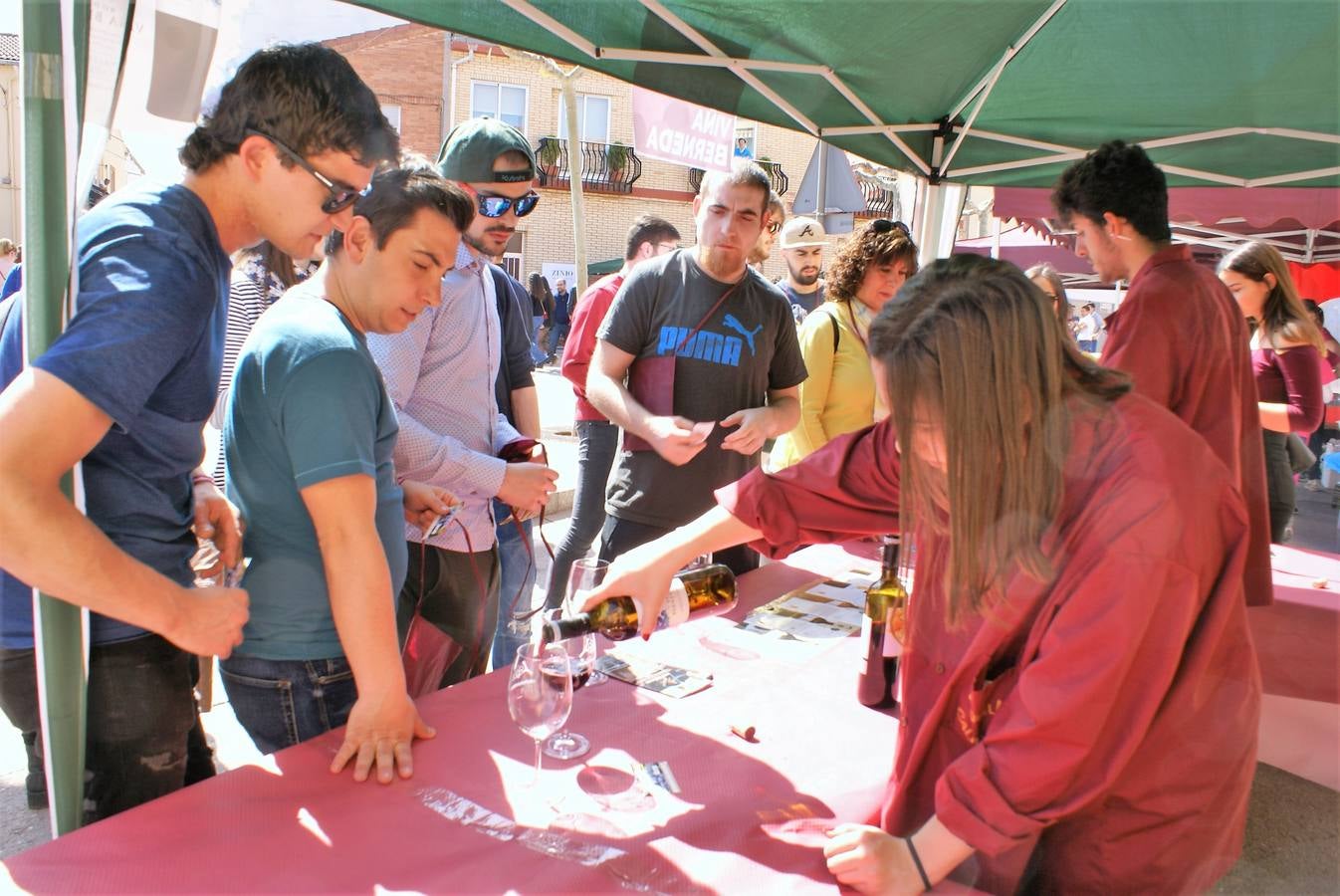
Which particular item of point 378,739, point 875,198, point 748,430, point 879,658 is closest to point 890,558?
point 879,658

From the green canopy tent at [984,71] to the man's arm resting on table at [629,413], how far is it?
1.05m

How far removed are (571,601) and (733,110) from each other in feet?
8.95

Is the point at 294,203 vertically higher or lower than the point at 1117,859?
higher

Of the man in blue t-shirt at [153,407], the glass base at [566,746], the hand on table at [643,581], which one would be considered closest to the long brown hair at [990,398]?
the hand on table at [643,581]

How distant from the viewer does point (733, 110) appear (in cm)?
371

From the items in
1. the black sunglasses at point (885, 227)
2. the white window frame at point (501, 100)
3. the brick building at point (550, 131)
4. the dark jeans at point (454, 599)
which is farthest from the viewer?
the white window frame at point (501, 100)

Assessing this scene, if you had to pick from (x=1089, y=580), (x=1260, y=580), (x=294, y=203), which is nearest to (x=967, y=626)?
(x=1089, y=580)

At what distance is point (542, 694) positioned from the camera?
49.6 inches

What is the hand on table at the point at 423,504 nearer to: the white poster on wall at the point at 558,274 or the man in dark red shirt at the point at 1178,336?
the man in dark red shirt at the point at 1178,336

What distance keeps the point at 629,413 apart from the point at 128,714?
1615mm

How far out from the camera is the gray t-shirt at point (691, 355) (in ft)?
9.20

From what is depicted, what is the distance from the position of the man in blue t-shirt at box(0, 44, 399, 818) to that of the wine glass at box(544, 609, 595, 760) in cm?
48

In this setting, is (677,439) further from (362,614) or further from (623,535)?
(362,614)

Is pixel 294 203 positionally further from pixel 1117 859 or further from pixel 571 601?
pixel 1117 859
